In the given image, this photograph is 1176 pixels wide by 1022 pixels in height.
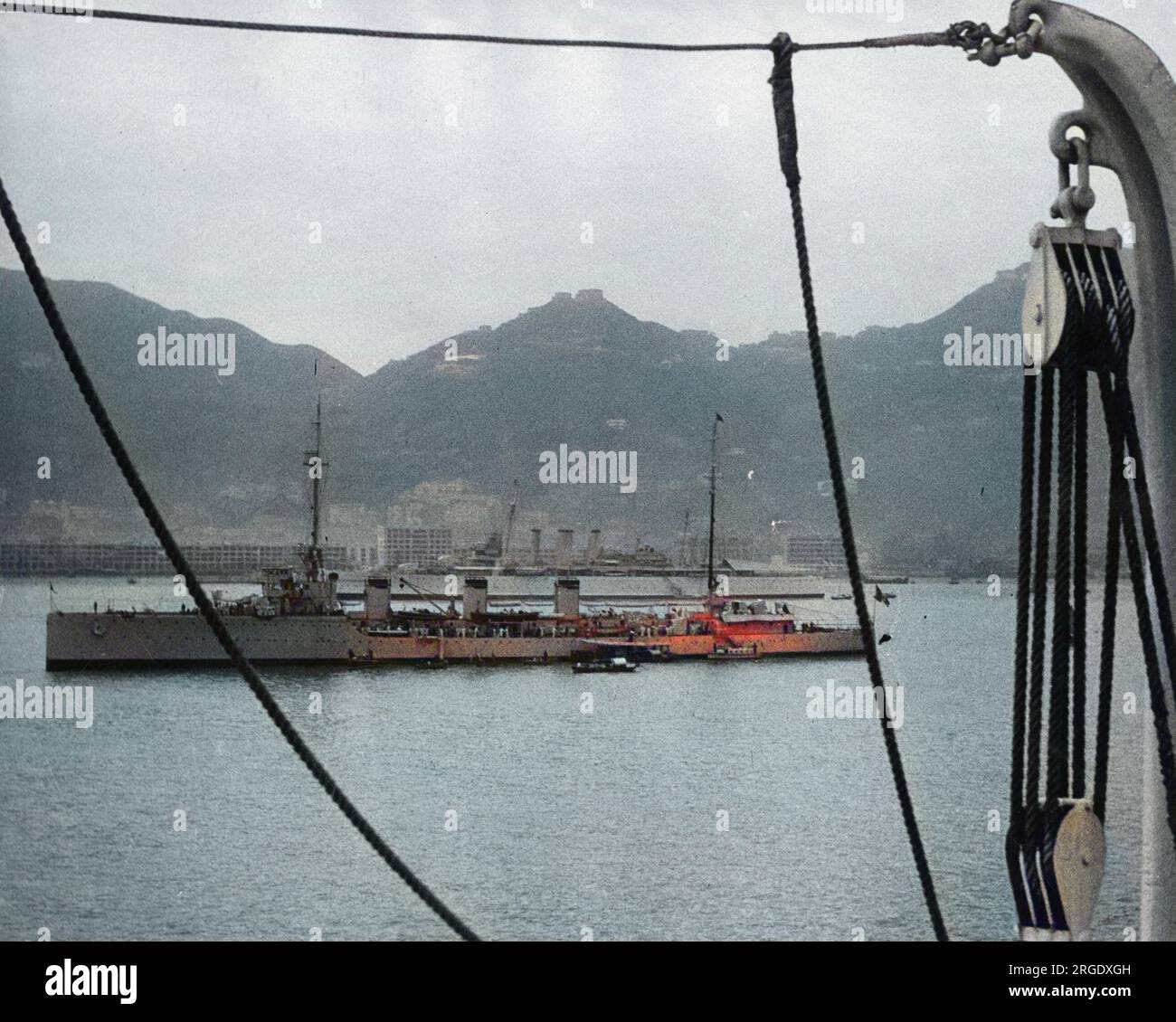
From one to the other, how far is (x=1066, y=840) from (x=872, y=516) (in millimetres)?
67017

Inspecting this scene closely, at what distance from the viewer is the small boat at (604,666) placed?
126 ft

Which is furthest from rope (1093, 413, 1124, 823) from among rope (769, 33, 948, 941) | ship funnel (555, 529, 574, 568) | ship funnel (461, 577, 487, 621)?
ship funnel (555, 529, 574, 568)

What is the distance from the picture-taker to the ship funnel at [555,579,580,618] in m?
39.8

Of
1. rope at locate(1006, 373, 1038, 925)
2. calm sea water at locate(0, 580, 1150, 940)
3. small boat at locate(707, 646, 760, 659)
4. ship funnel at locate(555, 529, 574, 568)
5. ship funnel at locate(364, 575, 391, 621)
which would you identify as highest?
ship funnel at locate(555, 529, 574, 568)

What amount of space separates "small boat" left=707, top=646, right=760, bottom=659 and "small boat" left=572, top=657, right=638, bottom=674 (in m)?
3.64

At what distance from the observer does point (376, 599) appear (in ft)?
128

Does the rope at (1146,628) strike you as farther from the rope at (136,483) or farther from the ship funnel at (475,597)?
the ship funnel at (475,597)

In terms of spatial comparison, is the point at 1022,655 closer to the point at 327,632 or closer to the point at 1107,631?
the point at 1107,631

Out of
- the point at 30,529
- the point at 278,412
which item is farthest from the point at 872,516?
the point at 30,529

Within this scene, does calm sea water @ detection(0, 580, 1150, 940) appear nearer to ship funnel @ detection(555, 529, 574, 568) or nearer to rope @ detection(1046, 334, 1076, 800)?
ship funnel @ detection(555, 529, 574, 568)

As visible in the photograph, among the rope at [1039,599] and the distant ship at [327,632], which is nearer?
the rope at [1039,599]

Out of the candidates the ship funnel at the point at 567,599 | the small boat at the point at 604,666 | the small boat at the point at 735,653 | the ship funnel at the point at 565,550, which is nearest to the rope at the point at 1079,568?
Answer: the small boat at the point at 604,666

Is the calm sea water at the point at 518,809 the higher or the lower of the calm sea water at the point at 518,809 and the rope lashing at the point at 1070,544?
the lower

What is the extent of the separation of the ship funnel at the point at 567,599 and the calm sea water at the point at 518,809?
5.08ft
